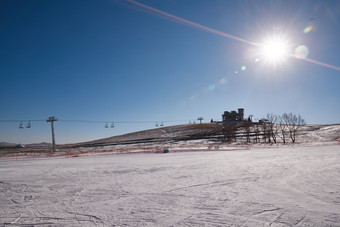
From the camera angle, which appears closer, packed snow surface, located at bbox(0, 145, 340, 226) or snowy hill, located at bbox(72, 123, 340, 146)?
packed snow surface, located at bbox(0, 145, 340, 226)

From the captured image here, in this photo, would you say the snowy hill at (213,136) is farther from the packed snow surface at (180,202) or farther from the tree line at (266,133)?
the packed snow surface at (180,202)

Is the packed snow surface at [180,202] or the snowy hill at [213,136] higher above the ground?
the packed snow surface at [180,202]

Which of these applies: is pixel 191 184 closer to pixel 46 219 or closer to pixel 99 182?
pixel 99 182

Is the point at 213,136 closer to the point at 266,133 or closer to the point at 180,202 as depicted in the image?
Result: the point at 266,133

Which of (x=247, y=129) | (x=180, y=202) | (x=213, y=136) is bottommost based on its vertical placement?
(x=213, y=136)

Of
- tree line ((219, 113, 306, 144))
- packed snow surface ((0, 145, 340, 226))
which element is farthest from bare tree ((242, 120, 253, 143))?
packed snow surface ((0, 145, 340, 226))

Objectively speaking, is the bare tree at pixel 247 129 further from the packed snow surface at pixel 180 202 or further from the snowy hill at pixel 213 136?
the packed snow surface at pixel 180 202

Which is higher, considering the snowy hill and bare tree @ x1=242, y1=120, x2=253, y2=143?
bare tree @ x1=242, y1=120, x2=253, y2=143

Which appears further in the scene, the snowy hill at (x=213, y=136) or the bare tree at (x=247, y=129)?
the snowy hill at (x=213, y=136)

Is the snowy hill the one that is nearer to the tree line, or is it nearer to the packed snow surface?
Answer: the tree line

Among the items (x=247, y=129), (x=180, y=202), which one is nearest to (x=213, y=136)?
(x=247, y=129)

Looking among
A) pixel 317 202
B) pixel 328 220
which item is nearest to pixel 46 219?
pixel 328 220

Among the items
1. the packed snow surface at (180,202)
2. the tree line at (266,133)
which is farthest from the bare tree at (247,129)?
the packed snow surface at (180,202)

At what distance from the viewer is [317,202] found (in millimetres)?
4234
